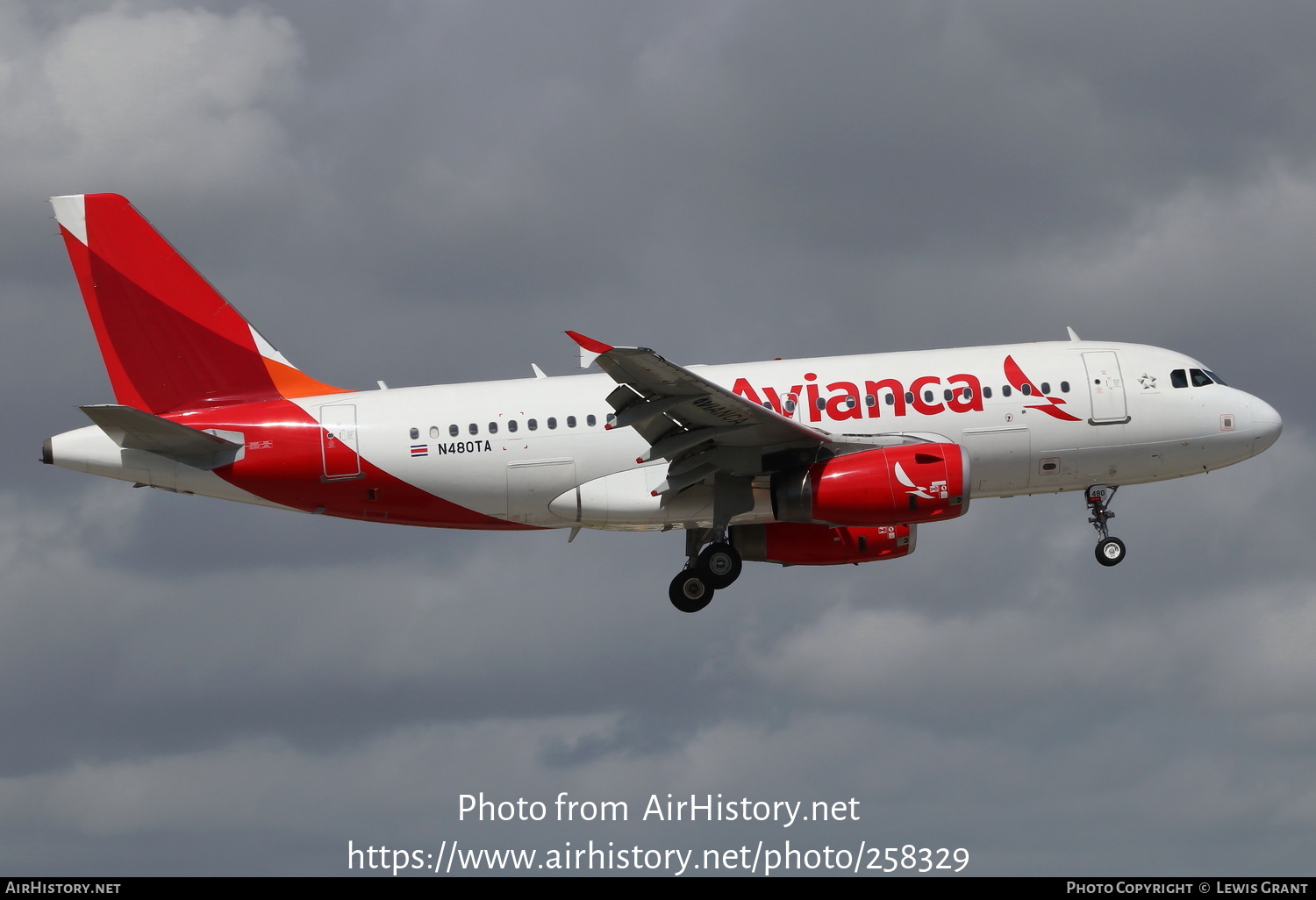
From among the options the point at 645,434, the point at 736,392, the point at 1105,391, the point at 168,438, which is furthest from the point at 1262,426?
the point at 168,438

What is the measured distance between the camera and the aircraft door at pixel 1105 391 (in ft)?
133

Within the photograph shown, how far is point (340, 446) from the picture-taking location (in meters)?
39.8

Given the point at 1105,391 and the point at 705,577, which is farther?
the point at 705,577

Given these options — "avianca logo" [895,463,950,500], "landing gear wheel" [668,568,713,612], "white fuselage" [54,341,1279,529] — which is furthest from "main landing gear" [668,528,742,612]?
"avianca logo" [895,463,950,500]

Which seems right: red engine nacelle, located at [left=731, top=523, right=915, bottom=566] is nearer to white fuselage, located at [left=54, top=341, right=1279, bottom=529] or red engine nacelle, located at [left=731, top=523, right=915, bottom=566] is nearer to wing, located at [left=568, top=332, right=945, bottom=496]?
white fuselage, located at [left=54, top=341, right=1279, bottom=529]

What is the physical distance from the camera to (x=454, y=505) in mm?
40375

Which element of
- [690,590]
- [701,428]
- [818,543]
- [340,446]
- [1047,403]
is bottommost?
[690,590]

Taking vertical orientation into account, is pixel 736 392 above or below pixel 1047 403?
above

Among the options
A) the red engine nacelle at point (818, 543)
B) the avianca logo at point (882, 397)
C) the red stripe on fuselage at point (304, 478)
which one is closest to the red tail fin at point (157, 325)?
the red stripe on fuselage at point (304, 478)

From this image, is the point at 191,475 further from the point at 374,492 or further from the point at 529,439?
the point at 529,439

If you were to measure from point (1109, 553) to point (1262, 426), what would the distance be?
529 centimetres

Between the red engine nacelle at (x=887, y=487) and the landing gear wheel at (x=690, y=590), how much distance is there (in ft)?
15.3

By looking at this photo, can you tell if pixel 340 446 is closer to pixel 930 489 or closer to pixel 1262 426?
pixel 930 489

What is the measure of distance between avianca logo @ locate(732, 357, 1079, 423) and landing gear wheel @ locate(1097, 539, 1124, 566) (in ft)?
13.4
